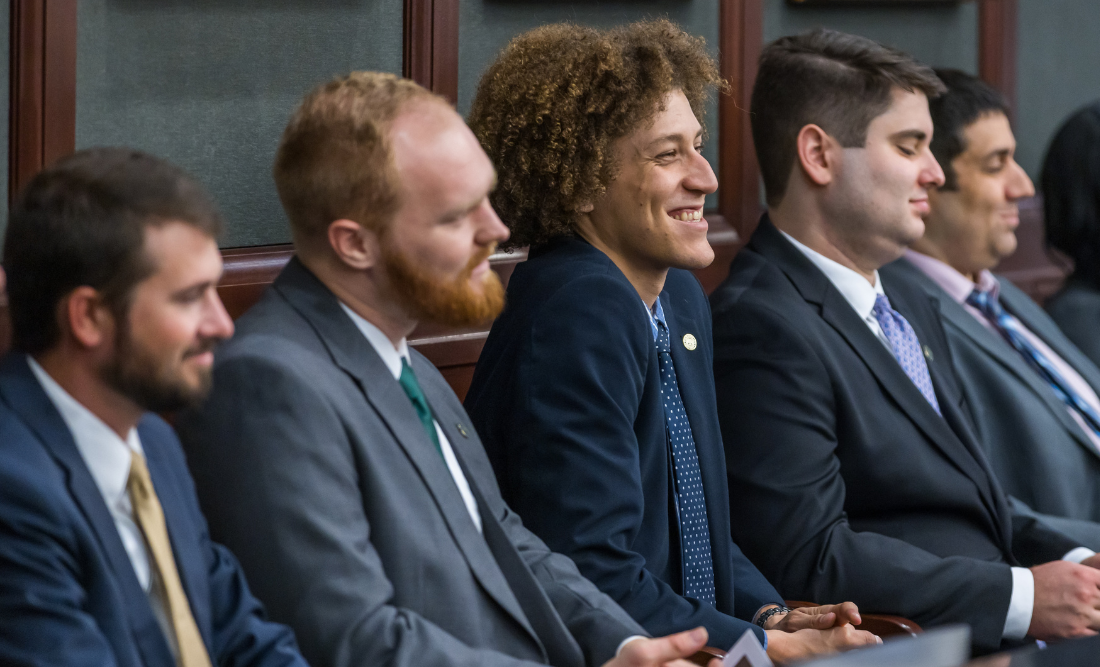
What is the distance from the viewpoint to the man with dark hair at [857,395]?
101 inches

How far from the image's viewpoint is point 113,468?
1.44 meters

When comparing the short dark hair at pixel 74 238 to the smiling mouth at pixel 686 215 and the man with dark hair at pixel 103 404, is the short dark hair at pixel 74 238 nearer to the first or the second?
the man with dark hair at pixel 103 404

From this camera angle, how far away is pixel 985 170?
11.9 feet

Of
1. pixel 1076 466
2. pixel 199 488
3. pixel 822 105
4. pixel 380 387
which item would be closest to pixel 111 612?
pixel 199 488

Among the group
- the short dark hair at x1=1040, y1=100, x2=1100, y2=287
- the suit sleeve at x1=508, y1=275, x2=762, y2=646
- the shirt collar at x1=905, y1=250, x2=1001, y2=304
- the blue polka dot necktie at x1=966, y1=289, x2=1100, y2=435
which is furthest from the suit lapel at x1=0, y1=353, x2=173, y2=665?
A: the short dark hair at x1=1040, y1=100, x2=1100, y2=287

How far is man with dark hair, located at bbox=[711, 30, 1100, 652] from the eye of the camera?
2.57m

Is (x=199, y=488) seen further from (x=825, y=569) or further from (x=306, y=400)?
(x=825, y=569)

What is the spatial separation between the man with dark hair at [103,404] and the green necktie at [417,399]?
1.37ft

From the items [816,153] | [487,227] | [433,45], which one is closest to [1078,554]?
[816,153]

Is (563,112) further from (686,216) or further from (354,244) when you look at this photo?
(354,244)

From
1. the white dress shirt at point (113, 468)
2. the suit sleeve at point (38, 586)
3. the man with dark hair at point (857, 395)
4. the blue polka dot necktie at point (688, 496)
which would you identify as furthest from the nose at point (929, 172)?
the suit sleeve at point (38, 586)

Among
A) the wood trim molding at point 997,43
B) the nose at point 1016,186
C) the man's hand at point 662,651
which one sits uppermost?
the wood trim molding at point 997,43

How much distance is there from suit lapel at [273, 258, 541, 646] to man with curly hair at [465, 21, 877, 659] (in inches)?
12.5

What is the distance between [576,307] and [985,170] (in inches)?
75.7
